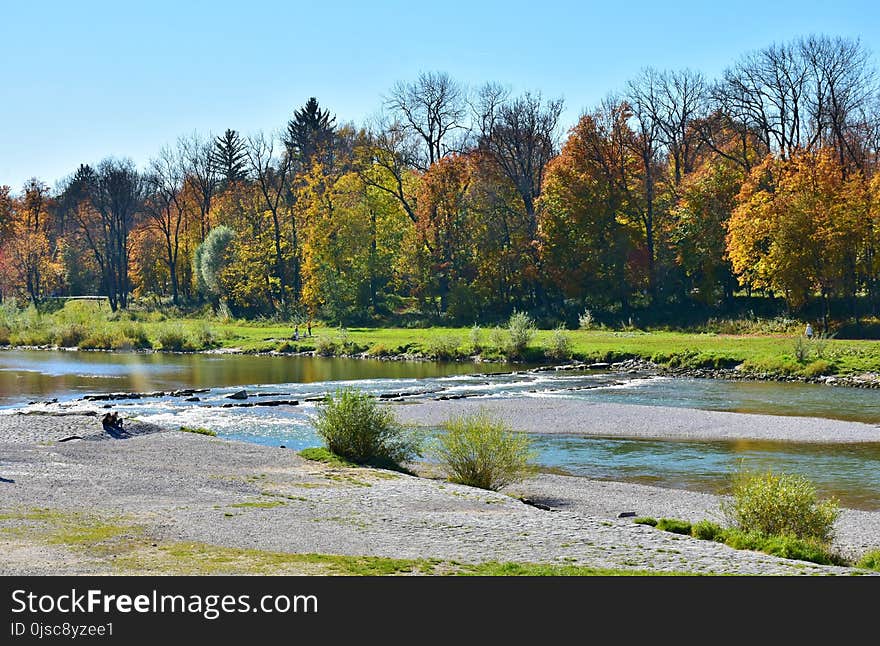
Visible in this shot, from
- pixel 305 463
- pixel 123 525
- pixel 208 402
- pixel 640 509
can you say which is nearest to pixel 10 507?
pixel 123 525

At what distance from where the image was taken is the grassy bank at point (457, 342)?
156 ft

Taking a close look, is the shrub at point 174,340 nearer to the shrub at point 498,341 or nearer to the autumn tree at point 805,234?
the shrub at point 498,341

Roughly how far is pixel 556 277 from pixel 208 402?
3713 cm

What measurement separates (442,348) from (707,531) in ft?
144

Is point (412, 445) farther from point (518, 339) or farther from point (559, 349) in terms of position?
point (518, 339)

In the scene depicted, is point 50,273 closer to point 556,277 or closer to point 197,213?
point 197,213

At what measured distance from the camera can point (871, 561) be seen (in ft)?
47.3

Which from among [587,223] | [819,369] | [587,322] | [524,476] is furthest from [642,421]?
[587,223]

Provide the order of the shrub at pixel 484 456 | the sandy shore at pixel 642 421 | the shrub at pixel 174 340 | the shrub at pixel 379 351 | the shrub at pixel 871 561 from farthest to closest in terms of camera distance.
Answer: the shrub at pixel 174 340
the shrub at pixel 379 351
the sandy shore at pixel 642 421
the shrub at pixel 484 456
the shrub at pixel 871 561

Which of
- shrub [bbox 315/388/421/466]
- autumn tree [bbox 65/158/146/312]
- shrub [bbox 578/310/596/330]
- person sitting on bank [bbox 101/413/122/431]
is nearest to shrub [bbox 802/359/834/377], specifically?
shrub [bbox 578/310/596/330]

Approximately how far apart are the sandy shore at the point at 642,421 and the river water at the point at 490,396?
1.37 m

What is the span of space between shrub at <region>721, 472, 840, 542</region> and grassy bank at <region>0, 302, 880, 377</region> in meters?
30.3

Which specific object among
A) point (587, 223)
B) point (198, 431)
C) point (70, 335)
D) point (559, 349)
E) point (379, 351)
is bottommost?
point (198, 431)

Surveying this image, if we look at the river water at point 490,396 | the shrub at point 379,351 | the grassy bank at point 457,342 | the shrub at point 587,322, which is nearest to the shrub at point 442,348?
the grassy bank at point 457,342
